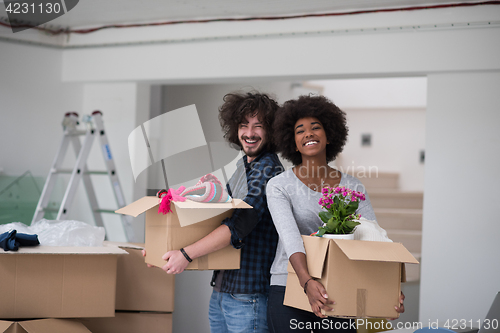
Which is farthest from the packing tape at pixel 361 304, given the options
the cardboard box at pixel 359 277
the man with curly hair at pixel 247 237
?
the man with curly hair at pixel 247 237

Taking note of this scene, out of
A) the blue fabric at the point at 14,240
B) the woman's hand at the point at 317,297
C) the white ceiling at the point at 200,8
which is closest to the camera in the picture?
the woman's hand at the point at 317,297

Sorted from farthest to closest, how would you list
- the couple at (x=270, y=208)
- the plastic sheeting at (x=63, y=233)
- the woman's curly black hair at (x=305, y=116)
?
the plastic sheeting at (x=63, y=233) < the woman's curly black hair at (x=305, y=116) < the couple at (x=270, y=208)

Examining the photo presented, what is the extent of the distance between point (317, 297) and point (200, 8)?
2.17 metres

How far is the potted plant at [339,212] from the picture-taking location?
A: 4.00 ft

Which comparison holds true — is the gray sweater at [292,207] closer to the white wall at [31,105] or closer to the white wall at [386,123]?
the white wall at [31,105]

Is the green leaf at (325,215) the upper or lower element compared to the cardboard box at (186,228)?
upper

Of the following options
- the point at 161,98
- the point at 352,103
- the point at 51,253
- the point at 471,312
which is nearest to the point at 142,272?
the point at 51,253

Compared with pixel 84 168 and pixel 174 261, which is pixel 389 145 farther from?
pixel 174 261

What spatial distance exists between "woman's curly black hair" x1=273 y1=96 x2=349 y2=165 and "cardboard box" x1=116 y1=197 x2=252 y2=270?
0.29 metres

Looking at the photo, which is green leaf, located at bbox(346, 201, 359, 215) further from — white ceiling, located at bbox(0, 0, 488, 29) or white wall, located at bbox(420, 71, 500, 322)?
white ceiling, located at bbox(0, 0, 488, 29)

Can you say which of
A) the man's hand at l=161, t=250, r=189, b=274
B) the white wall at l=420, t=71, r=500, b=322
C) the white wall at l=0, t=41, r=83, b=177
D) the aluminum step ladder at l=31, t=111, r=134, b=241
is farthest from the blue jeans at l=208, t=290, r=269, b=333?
the white wall at l=0, t=41, r=83, b=177

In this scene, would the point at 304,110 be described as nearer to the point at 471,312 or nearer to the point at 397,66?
the point at 397,66

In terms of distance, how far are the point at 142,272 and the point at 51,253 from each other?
1.51ft

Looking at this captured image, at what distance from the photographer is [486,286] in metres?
2.49
